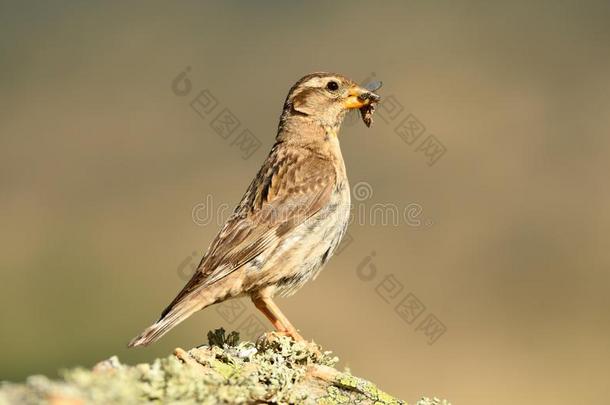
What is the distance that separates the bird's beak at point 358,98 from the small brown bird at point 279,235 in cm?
47

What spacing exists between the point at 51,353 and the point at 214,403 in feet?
47.1

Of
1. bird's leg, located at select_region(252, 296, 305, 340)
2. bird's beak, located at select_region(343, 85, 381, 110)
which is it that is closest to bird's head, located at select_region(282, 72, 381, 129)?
bird's beak, located at select_region(343, 85, 381, 110)

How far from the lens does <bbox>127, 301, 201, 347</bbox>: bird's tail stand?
6402 mm

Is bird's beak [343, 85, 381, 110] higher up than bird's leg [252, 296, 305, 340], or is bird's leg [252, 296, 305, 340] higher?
bird's beak [343, 85, 381, 110]

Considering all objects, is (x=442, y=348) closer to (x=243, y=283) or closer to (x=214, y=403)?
(x=243, y=283)

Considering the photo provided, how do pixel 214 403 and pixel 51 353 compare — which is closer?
pixel 214 403

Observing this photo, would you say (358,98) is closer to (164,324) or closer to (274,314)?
(274,314)

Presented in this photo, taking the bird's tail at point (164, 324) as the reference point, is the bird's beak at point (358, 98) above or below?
above

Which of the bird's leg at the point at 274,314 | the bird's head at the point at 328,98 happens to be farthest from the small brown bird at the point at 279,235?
the bird's head at the point at 328,98

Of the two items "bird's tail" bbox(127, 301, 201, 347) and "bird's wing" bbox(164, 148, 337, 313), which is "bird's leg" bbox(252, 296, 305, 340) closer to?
"bird's wing" bbox(164, 148, 337, 313)

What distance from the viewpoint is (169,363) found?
4250 millimetres

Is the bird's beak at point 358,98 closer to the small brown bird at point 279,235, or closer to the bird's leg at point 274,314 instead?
the small brown bird at point 279,235

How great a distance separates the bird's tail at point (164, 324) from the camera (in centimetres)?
640

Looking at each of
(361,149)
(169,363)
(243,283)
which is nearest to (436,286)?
(361,149)
